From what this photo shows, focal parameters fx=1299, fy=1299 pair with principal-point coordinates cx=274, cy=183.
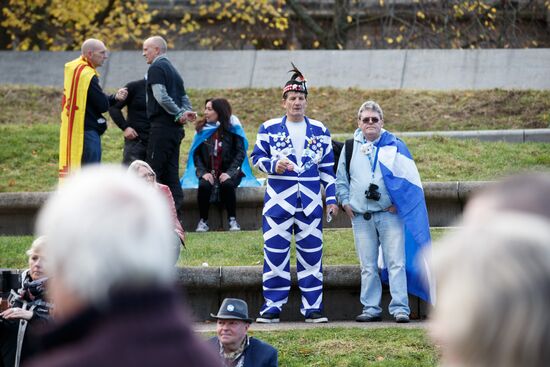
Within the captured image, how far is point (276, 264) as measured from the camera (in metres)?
10.4

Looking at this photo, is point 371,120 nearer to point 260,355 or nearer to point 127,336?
point 260,355

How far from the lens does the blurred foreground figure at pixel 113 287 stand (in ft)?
7.77

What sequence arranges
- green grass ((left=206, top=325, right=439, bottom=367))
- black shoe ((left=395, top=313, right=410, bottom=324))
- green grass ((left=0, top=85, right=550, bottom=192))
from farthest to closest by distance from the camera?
green grass ((left=0, top=85, right=550, bottom=192)) < black shoe ((left=395, top=313, right=410, bottom=324)) < green grass ((left=206, top=325, right=439, bottom=367))

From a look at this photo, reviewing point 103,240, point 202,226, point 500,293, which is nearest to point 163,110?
point 202,226

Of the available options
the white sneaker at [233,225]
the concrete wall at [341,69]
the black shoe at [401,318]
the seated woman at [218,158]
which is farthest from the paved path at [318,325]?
the concrete wall at [341,69]

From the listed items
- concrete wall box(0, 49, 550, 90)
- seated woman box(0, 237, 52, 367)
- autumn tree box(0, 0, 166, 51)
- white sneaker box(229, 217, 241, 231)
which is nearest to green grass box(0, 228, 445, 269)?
white sneaker box(229, 217, 241, 231)

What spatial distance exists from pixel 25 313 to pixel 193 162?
6139mm

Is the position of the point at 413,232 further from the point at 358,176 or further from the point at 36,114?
the point at 36,114

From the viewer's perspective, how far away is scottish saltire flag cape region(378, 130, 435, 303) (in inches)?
407

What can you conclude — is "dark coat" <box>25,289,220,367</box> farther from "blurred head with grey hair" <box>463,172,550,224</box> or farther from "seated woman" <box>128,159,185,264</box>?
"seated woman" <box>128,159,185,264</box>

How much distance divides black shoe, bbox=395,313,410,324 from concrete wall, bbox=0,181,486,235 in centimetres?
338

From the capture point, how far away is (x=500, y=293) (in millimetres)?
2227

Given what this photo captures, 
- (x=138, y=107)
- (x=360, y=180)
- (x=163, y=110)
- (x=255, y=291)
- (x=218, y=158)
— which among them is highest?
(x=138, y=107)

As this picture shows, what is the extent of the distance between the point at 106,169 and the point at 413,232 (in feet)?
25.8
